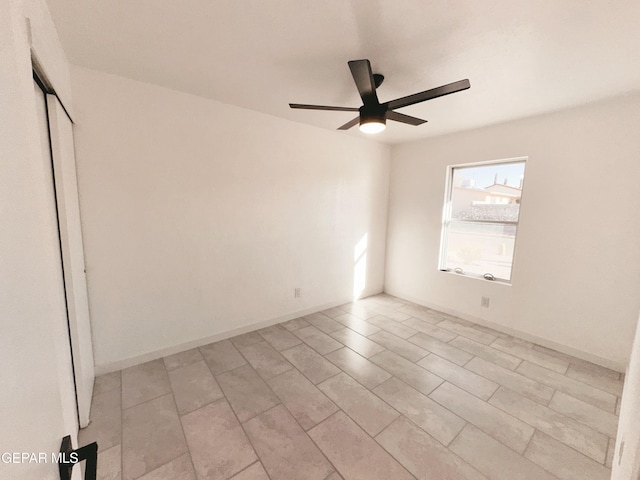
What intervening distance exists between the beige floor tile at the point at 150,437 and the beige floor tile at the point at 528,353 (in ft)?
10.3

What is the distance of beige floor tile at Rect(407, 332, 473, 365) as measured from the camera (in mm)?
2604

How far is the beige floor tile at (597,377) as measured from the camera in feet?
7.26

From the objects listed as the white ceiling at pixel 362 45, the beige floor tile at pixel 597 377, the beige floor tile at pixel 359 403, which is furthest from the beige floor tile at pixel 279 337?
the beige floor tile at pixel 597 377

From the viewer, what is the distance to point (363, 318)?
3.52m

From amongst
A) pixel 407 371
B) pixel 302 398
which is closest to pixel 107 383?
pixel 302 398

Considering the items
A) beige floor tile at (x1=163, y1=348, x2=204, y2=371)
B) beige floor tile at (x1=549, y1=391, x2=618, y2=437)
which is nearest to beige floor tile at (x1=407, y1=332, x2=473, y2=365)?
beige floor tile at (x1=549, y1=391, x2=618, y2=437)

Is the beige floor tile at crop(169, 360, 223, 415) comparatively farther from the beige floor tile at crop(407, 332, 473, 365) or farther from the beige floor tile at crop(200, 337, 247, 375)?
the beige floor tile at crop(407, 332, 473, 365)

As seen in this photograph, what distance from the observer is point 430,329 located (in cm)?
322

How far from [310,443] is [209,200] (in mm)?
2279

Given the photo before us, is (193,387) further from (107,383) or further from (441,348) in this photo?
(441,348)

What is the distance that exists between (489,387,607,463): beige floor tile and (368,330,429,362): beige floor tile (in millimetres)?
703

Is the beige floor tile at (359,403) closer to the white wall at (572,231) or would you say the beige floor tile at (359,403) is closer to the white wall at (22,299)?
the white wall at (22,299)

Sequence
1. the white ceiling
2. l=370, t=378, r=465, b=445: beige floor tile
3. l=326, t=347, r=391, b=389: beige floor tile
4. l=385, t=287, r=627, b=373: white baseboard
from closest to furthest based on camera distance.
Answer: the white ceiling → l=370, t=378, r=465, b=445: beige floor tile → l=326, t=347, r=391, b=389: beige floor tile → l=385, t=287, r=627, b=373: white baseboard

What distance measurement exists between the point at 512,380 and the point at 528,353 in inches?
26.1
